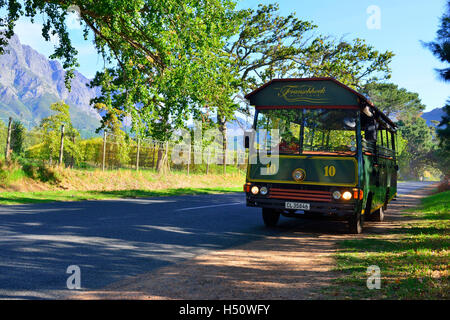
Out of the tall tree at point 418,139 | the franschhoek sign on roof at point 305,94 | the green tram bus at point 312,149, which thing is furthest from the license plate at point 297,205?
the tall tree at point 418,139

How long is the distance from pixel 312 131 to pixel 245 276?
17.0 feet

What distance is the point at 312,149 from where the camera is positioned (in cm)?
1034

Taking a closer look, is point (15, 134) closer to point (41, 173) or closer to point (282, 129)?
point (41, 173)

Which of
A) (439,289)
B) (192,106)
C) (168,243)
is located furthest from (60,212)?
(439,289)

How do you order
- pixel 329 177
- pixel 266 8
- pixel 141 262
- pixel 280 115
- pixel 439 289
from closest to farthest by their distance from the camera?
pixel 439 289
pixel 141 262
pixel 329 177
pixel 280 115
pixel 266 8

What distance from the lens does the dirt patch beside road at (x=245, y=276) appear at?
5008mm

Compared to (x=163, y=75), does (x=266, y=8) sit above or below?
above

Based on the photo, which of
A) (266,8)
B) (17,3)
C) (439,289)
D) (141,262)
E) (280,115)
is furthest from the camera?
Answer: (266,8)

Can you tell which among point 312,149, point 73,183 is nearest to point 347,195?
point 312,149

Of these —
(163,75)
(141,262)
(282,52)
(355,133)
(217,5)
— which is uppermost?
(282,52)

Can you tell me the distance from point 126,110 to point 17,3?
535 cm

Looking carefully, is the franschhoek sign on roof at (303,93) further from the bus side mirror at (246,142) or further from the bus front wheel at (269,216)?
the bus front wheel at (269,216)

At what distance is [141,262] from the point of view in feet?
21.8

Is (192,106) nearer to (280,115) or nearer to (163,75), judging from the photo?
(163,75)
